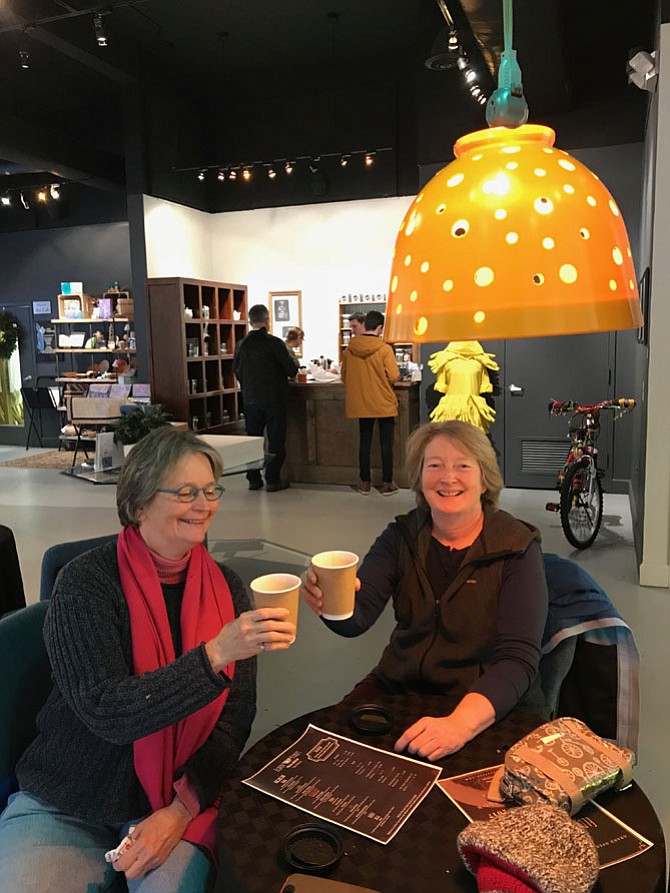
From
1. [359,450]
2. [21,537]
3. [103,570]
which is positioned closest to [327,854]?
[103,570]

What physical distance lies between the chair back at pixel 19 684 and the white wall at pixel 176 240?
8.55m

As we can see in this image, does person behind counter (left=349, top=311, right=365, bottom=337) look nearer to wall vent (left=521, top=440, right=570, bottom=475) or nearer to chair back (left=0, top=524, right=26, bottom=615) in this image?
wall vent (left=521, top=440, right=570, bottom=475)

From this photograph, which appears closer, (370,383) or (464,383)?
(464,383)

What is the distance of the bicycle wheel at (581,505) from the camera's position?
17.6 ft

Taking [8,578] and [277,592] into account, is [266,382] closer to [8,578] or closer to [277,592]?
[8,578]

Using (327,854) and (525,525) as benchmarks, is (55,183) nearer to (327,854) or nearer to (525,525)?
(525,525)

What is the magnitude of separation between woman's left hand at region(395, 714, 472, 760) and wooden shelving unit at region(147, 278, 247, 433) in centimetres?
841

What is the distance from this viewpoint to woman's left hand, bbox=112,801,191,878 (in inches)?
59.6

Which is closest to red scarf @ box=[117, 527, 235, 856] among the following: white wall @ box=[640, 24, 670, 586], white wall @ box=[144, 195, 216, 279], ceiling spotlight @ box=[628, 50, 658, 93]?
white wall @ box=[640, 24, 670, 586]

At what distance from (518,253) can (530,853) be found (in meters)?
0.91

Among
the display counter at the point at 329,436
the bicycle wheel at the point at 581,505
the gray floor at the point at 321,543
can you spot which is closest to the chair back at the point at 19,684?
the gray floor at the point at 321,543

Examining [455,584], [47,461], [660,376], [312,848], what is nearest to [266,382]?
[660,376]

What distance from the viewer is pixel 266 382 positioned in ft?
24.4

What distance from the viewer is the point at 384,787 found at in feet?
4.57
